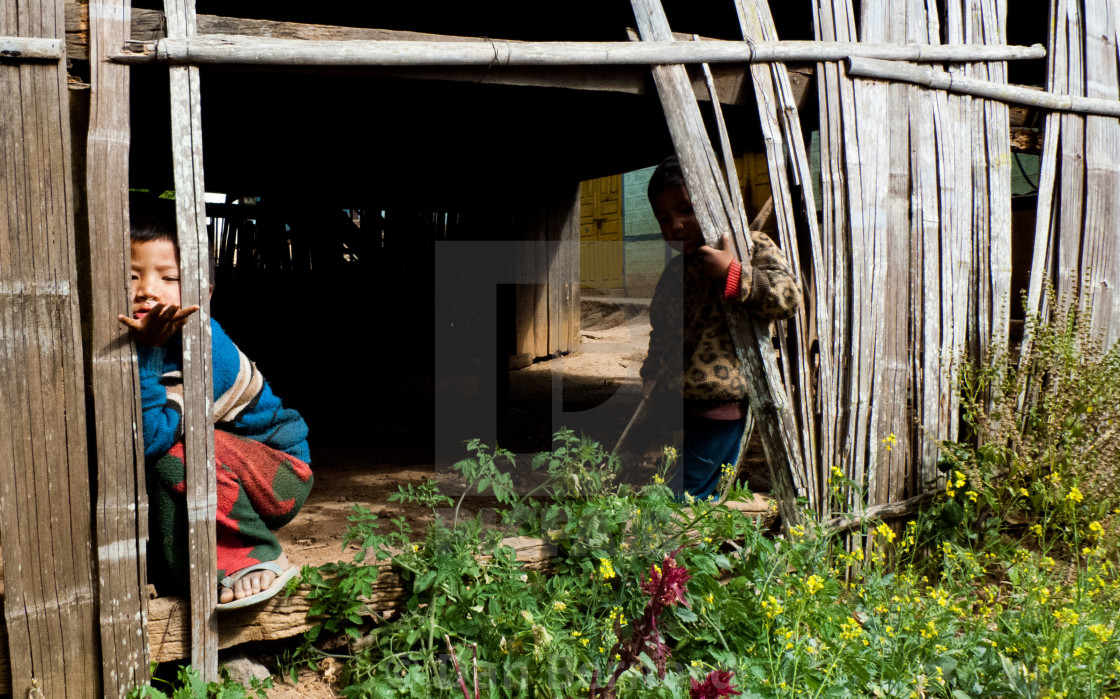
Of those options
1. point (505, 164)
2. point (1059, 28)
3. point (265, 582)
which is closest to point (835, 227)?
point (1059, 28)

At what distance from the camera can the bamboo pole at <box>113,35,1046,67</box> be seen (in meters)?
2.23

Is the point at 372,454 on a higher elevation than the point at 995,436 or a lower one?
lower

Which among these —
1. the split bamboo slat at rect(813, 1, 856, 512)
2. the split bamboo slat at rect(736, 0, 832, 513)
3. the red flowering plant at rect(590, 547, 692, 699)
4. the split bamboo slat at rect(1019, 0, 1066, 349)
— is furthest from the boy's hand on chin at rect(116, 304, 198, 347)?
the split bamboo slat at rect(1019, 0, 1066, 349)

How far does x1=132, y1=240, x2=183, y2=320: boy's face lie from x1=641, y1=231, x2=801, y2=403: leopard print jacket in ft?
6.98

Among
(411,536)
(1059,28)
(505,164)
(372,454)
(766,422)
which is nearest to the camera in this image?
(766,422)

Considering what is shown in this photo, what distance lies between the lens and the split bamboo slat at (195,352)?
2238 mm

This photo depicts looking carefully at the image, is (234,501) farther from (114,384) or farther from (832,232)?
(832,232)

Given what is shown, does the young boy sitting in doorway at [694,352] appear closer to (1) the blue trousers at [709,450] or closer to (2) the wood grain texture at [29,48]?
(1) the blue trousers at [709,450]

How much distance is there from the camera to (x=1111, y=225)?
13.2 feet

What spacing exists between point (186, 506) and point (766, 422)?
2258 millimetres

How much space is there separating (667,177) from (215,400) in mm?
2136

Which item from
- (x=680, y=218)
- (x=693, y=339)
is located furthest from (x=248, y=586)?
(x=680, y=218)

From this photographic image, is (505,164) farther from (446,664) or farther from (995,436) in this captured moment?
(446,664)

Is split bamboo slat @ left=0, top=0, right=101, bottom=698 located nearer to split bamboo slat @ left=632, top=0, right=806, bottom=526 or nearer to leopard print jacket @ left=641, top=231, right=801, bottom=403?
split bamboo slat @ left=632, top=0, right=806, bottom=526
